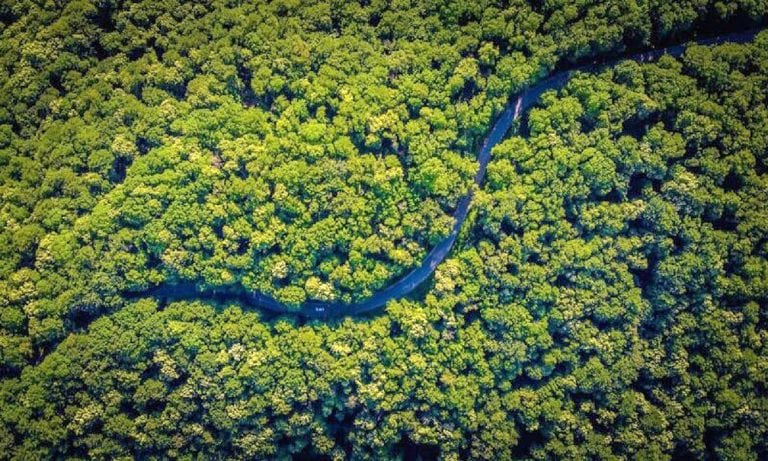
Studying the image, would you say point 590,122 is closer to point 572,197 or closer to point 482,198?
point 572,197

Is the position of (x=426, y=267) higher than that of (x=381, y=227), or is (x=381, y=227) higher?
(x=381, y=227)

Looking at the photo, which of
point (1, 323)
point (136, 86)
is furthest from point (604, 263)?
point (1, 323)

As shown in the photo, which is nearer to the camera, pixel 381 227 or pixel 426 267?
pixel 381 227

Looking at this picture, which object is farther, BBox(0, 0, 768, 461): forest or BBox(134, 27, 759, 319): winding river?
BBox(134, 27, 759, 319): winding river
